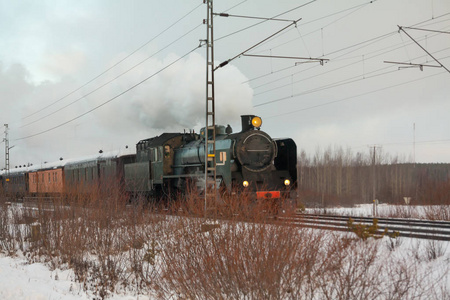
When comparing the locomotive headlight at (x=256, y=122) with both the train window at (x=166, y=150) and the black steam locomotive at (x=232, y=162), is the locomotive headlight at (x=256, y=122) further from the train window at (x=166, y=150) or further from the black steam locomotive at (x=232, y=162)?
the train window at (x=166, y=150)

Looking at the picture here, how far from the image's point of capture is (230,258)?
6430mm

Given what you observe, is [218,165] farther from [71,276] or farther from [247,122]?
[71,276]

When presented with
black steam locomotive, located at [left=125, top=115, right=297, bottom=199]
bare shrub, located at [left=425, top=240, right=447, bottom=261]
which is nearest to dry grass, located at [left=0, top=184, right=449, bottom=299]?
bare shrub, located at [left=425, top=240, right=447, bottom=261]

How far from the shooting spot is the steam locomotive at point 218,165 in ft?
50.6

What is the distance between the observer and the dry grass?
630 cm

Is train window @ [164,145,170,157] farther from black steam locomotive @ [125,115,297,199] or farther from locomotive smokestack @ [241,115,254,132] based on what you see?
locomotive smokestack @ [241,115,254,132]

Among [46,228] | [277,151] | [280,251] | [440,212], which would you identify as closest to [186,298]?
[280,251]

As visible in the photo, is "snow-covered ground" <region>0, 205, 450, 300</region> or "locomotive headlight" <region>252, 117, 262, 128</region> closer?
"snow-covered ground" <region>0, 205, 450, 300</region>

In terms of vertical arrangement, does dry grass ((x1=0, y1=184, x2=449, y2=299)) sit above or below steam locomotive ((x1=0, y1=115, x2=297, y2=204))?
below

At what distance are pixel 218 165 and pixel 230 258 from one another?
9.57 meters

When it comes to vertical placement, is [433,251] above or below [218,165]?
below

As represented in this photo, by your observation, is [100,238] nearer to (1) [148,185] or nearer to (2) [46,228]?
(2) [46,228]

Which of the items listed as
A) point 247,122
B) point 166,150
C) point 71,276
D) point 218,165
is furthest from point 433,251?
point 166,150

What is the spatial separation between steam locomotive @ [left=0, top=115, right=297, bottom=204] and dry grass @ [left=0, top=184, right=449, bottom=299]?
163 centimetres
